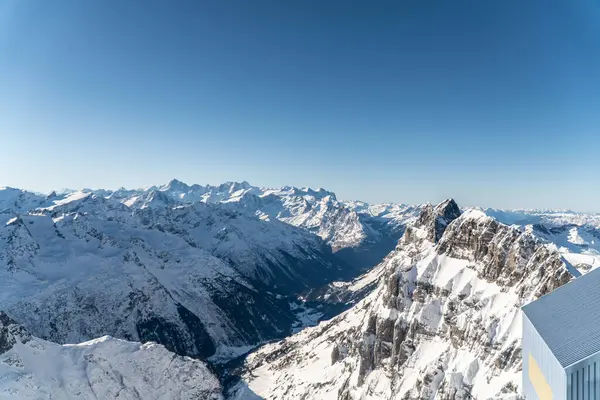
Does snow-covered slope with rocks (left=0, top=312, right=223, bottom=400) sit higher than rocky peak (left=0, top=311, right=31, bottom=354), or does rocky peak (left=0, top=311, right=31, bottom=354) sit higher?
rocky peak (left=0, top=311, right=31, bottom=354)

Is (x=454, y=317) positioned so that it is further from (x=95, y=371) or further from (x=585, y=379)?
(x=95, y=371)

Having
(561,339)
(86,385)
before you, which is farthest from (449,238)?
(86,385)

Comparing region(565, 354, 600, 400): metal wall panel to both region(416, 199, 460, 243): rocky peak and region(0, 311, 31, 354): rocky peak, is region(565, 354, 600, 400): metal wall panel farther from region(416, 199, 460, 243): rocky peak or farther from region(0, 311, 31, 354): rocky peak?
region(0, 311, 31, 354): rocky peak

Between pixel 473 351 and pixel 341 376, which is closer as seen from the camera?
pixel 473 351

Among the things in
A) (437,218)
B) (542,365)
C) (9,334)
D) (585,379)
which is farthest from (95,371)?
(585,379)

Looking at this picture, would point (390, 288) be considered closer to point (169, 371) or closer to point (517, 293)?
point (517, 293)

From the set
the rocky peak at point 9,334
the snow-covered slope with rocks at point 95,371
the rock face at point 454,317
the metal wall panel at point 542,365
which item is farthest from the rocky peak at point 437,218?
the rocky peak at point 9,334

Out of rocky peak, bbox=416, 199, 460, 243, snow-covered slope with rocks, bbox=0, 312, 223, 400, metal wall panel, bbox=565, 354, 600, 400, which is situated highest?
metal wall panel, bbox=565, 354, 600, 400

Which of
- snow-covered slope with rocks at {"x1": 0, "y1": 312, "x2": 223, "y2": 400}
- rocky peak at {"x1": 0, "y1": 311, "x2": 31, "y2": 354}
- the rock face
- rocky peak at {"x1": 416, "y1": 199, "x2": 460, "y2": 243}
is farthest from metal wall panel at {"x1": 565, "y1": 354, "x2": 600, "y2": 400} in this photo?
rocky peak at {"x1": 0, "y1": 311, "x2": 31, "y2": 354}
